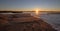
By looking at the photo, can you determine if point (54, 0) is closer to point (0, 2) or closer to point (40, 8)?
point (40, 8)

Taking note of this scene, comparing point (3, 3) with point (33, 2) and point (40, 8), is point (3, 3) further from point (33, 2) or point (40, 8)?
point (40, 8)

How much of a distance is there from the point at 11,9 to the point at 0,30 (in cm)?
99

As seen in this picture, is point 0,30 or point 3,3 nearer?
point 0,30

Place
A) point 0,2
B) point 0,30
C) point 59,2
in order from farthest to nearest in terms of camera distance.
Answer: point 59,2
point 0,2
point 0,30

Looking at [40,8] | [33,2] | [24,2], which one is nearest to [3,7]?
[24,2]

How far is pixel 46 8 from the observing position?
199 cm

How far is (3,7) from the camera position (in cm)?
191

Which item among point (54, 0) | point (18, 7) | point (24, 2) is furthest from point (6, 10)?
point (54, 0)

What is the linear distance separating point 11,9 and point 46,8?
69cm

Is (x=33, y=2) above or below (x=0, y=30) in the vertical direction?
above

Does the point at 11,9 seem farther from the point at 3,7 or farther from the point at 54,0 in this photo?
the point at 54,0

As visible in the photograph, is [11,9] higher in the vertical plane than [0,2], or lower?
lower

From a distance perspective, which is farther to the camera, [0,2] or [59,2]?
[59,2]

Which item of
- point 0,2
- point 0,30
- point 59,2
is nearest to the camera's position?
point 0,30
